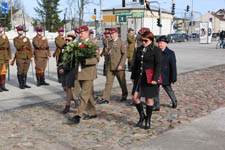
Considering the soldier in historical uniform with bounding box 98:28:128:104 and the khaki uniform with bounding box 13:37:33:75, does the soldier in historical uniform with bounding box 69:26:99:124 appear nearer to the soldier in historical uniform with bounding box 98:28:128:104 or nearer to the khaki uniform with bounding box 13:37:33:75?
the soldier in historical uniform with bounding box 98:28:128:104

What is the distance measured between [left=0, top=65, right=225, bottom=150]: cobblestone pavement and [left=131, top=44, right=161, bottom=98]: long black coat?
2.34ft

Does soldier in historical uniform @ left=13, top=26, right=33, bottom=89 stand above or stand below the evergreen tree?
below

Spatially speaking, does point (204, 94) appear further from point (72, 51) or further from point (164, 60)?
point (72, 51)

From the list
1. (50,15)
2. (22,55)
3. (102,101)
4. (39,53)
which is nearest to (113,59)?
(102,101)

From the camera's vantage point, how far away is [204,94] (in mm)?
8719

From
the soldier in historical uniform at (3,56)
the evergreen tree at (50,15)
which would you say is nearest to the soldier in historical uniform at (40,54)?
the soldier in historical uniform at (3,56)

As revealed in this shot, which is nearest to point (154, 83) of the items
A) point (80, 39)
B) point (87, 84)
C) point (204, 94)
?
point (87, 84)

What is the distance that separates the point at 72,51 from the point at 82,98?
2.86 ft

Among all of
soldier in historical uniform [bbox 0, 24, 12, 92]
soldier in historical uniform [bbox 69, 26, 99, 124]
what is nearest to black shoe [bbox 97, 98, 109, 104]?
soldier in historical uniform [bbox 69, 26, 99, 124]

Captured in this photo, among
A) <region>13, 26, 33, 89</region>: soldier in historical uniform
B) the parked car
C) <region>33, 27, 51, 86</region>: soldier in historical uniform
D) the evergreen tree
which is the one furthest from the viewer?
the evergreen tree

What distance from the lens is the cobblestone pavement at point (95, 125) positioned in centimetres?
477

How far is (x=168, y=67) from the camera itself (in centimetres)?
677

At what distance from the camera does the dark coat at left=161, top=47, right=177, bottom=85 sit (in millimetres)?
6742

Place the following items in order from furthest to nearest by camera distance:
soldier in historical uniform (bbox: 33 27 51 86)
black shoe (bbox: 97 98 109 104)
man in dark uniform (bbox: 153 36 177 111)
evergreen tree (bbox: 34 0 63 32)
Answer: evergreen tree (bbox: 34 0 63 32)
soldier in historical uniform (bbox: 33 27 51 86)
black shoe (bbox: 97 98 109 104)
man in dark uniform (bbox: 153 36 177 111)
